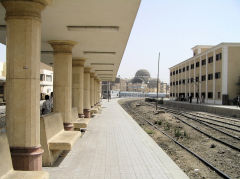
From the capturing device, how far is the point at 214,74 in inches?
1955

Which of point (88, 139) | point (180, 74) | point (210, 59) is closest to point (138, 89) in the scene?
point (180, 74)

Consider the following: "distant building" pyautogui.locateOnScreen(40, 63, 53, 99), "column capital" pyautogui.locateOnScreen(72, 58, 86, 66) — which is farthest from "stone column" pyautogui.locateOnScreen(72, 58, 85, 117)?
"distant building" pyautogui.locateOnScreen(40, 63, 53, 99)

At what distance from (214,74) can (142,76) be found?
10838 centimetres

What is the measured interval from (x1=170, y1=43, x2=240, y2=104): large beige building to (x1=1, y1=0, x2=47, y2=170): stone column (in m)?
43.1

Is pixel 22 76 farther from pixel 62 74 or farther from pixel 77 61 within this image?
pixel 77 61

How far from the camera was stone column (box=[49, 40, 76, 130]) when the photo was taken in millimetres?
10508

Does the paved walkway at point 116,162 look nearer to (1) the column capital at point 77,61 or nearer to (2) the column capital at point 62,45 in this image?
(2) the column capital at point 62,45

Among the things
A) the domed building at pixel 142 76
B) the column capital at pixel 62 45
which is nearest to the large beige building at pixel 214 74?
the column capital at pixel 62 45

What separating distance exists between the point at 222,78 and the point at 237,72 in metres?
2.46

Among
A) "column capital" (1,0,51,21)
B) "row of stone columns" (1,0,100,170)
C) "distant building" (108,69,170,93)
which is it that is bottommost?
"row of stone columns" (1,0,100,170)

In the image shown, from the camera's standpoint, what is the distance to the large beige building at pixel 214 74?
4585 centimetres

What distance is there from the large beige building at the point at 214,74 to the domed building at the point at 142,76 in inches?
3451

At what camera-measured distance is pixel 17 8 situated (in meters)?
5.81

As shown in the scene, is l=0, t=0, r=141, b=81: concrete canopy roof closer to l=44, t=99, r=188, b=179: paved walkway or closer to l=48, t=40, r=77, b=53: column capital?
l=48, t=40, r=77, b=53: column capital
